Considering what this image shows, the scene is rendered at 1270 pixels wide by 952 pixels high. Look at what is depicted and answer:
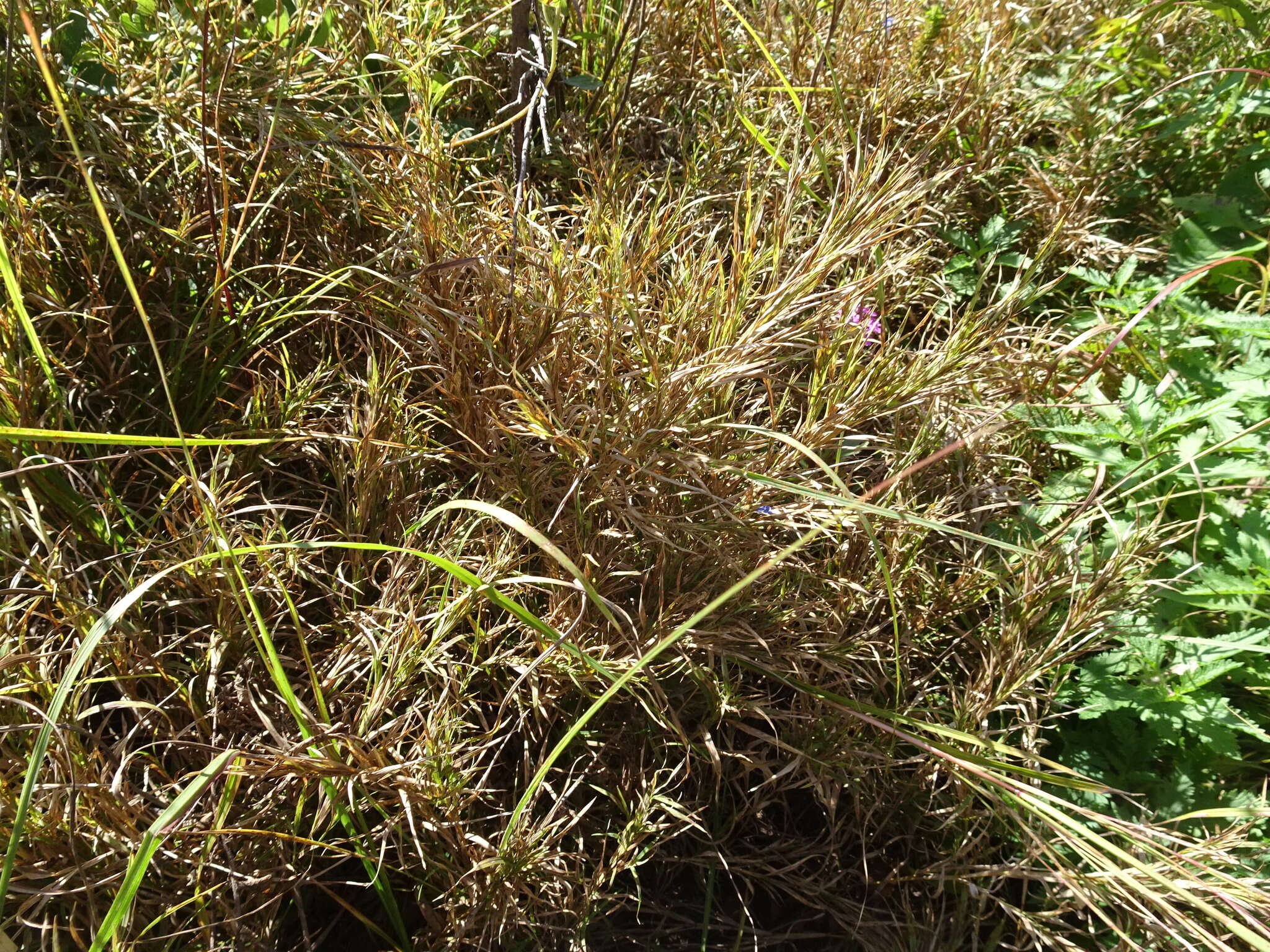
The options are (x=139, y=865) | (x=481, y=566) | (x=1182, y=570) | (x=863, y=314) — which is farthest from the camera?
(x=863, y=314)

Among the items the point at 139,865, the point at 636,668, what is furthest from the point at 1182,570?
the point at 139,865

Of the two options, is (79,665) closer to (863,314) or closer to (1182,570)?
(863,314)

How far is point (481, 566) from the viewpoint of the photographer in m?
1.18

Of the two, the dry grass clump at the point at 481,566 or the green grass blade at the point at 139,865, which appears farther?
the dry grass clump at the point at 481,566

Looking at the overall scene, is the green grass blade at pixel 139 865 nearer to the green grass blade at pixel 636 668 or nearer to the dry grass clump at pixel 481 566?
the dry grass clump at pixel 481 566

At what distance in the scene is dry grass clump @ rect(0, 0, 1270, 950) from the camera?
3.41ft

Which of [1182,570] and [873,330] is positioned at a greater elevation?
[873,330]

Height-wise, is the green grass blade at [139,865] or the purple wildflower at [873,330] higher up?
the purple wildflower at [873,330]

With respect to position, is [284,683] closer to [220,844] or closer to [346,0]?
[220,844]

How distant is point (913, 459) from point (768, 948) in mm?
686

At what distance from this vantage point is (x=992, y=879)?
3.92 feet

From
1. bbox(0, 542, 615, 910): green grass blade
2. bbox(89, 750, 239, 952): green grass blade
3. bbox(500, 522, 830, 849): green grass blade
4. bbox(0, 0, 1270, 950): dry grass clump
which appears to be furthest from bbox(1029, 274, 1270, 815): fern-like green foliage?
bbox(89, 750, 239, 952): green grass blade

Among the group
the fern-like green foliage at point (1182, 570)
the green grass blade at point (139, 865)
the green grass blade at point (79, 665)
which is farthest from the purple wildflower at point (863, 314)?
the green grass blade at point (139, 865)

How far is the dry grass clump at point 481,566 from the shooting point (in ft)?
3.41
